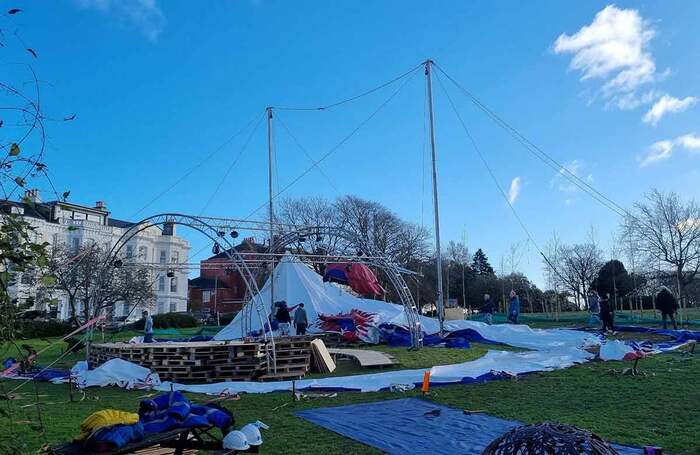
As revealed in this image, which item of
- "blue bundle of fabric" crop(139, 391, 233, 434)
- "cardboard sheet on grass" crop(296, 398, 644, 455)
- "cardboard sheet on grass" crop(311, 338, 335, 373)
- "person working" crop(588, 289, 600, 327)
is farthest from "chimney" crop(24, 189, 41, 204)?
"person working" crop(588, 289, 600, 327)

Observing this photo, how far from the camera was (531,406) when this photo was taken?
9.16m

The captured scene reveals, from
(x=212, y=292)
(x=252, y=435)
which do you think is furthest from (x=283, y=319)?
(x=212, y=292)

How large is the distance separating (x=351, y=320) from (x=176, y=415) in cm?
1873

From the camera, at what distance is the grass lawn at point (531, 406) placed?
7.07 m

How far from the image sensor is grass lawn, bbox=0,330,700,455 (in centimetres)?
707

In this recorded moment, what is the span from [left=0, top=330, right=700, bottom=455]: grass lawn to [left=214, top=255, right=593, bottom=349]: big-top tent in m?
7.45

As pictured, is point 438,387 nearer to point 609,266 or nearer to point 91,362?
point 91,362

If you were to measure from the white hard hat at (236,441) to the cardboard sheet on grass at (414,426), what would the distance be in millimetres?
1863

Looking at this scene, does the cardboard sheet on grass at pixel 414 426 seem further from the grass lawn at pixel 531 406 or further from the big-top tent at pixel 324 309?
the big-top tent at pixel 324 309

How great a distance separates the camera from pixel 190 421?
557 cm

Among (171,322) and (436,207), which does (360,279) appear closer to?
(436,207)

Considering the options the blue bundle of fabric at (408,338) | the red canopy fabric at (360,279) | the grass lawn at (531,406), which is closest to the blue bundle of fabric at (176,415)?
the grass lawn at (531,406)

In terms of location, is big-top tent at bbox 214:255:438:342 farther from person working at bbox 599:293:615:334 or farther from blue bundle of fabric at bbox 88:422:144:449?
blue bundle of fabric at bbox 88:422:144:449

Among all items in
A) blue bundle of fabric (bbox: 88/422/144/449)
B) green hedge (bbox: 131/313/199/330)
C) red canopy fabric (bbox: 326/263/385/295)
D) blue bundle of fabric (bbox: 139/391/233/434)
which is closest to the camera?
blue bundle of fabric (bbox: 88/422/144/449)
